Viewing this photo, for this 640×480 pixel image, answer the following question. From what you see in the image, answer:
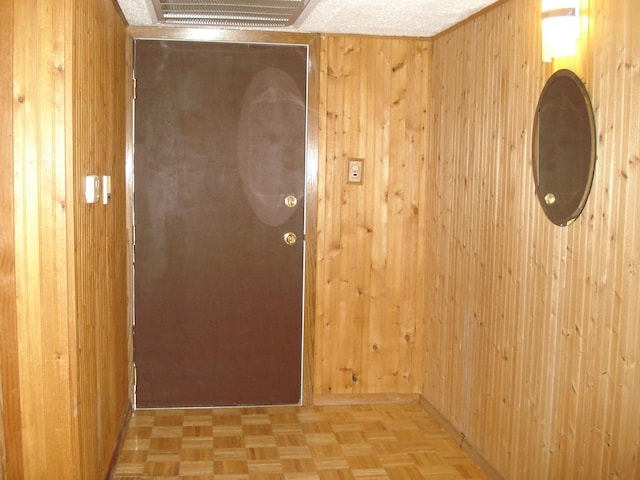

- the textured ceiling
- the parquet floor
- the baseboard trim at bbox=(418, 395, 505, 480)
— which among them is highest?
the textured ceiling

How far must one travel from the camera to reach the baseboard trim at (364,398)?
433 centimetres

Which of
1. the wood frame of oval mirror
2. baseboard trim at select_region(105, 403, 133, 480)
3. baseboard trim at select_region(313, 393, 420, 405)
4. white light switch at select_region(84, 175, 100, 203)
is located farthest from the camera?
baseboard trim at select_region(313, 393, 420, 405)

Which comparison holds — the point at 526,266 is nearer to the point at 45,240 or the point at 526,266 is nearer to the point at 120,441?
the point at 45,240

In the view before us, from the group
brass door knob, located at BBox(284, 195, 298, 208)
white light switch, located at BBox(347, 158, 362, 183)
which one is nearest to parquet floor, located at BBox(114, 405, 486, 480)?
brass door knob, located at BBox(284, 195, 298, 208)

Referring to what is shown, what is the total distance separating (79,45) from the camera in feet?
8.32

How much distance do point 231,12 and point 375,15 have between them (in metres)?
0.70

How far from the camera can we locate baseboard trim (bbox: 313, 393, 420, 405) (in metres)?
4.33

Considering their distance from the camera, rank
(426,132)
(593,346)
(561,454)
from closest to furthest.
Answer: (593,346) → (561,454) → (426,132)

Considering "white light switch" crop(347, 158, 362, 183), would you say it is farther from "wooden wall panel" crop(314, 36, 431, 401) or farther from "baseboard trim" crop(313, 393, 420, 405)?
"baseboard trim" crop(313, 393, 420, 405)

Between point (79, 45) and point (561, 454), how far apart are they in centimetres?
223

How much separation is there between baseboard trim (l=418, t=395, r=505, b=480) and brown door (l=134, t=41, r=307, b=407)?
0.93 m

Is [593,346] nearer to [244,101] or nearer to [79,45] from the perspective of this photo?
[79,45]

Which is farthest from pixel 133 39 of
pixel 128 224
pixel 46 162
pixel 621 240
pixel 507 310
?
pixel 621 240

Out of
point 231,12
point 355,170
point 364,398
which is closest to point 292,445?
point 364,398
